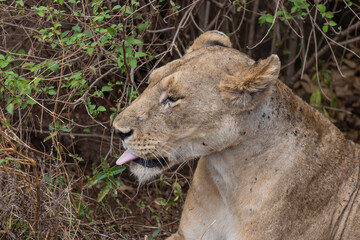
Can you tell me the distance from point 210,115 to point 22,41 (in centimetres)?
216

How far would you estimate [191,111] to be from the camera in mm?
3010

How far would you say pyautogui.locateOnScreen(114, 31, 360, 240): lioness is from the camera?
301 cm

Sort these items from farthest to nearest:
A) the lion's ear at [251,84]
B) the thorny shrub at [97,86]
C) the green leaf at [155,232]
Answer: the green leaf at [155,232] → the thorny shrub at [97,86] → the lion's ear at [251,84]

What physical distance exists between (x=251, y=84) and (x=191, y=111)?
1.00 ft

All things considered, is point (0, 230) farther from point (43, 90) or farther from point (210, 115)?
point (210, 115)

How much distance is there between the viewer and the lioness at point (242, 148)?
301 cm

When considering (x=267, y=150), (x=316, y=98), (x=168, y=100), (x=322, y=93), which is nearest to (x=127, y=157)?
(x=168, y=100)

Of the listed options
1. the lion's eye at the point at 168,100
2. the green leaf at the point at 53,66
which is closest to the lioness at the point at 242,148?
the lion's eye at the point at 168,100

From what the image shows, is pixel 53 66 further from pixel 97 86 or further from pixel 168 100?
pixel 97 86

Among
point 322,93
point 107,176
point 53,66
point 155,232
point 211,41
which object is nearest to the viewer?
point 211,41

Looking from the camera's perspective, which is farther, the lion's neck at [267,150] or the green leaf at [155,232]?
the green leaf at [155,232]

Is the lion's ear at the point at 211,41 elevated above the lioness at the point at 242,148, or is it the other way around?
the lion's ear at the point at 211,41

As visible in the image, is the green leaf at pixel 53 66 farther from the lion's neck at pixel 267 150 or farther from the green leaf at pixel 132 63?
the lion's neck at pixel 267 150

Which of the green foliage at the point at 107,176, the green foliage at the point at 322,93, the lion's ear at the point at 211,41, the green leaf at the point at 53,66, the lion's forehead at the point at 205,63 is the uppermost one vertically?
the lion's forehead at the point at 205,63
